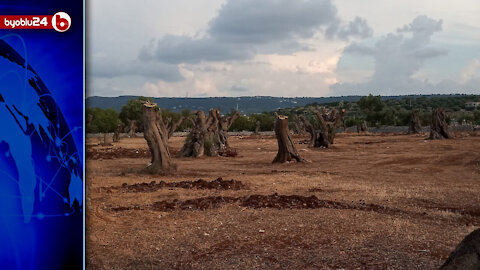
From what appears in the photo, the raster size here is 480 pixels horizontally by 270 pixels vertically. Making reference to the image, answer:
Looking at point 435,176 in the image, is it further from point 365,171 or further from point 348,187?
point 348,187

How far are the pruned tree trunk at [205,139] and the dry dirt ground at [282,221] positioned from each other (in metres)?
8.56

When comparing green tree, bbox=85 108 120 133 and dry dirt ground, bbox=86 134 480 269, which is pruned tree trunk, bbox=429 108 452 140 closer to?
dry dirt ground, bbox=86 134 480 269

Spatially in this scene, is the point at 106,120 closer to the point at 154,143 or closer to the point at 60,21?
Answer: the point at 154,143

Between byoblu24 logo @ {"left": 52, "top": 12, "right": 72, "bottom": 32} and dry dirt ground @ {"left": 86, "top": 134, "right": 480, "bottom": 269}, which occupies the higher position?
byoblu24 logo @ {"left": 52, "top": 12, "right": 72, "bottom": 32}

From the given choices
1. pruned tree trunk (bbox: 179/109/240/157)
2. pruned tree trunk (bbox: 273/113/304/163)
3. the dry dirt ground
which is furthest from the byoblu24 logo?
pruned tree trunk (bbox: 179/109/240/157)

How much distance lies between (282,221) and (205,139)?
15.5 metres

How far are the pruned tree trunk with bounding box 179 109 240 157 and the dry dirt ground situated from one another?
8.56 meters

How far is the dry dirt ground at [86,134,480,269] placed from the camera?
226 inches

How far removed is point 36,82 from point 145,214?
19.4 feet

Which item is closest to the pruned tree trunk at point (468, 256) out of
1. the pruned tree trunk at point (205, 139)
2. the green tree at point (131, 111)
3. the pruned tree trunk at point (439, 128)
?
the pruned tree trunk at point (205, 139)

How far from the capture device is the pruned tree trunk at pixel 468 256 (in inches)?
166

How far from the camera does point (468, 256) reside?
14.0 ft

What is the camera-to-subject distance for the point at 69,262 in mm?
2779

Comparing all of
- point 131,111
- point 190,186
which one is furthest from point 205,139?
point 131,111
